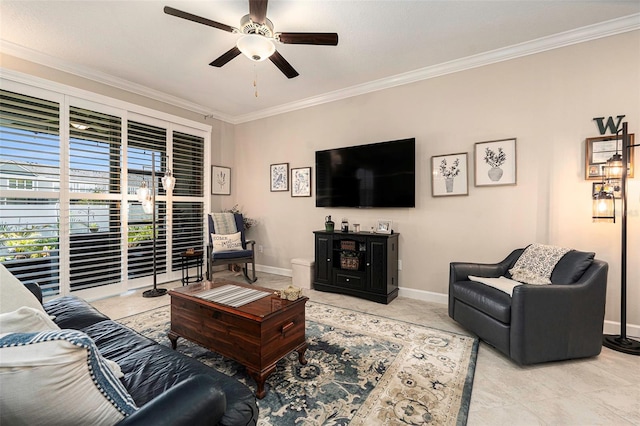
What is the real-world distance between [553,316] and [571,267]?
0.52 metres

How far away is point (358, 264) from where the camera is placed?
3.71m

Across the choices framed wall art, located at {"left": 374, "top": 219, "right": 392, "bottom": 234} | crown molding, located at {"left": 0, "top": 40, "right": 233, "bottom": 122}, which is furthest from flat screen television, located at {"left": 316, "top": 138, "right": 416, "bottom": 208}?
crown molding, located at {"left": 0, "top": 40, "right": 233, "bottom": 122}

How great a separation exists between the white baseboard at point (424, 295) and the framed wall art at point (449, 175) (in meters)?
1.25

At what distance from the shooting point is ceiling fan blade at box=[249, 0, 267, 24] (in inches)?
80.3

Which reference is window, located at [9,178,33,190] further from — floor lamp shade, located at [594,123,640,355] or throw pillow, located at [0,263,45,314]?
floor lamp shade, located at [594,123,640,355]

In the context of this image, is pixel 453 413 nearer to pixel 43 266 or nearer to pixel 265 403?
pixel 265 403

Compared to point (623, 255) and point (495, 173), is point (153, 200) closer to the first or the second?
point (495, 173)

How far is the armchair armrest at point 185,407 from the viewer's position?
0.75 m

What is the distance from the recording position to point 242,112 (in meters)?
5.14

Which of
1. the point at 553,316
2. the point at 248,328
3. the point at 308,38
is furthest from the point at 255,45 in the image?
the point at 553,316

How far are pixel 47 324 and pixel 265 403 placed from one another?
3.99 feet

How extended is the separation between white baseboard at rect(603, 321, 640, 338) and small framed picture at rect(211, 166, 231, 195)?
17.9 feet

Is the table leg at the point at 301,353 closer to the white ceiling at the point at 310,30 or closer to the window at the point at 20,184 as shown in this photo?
the white ceiling at the point at 310,30

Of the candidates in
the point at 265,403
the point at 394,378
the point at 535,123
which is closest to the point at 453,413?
the point at 394,378
